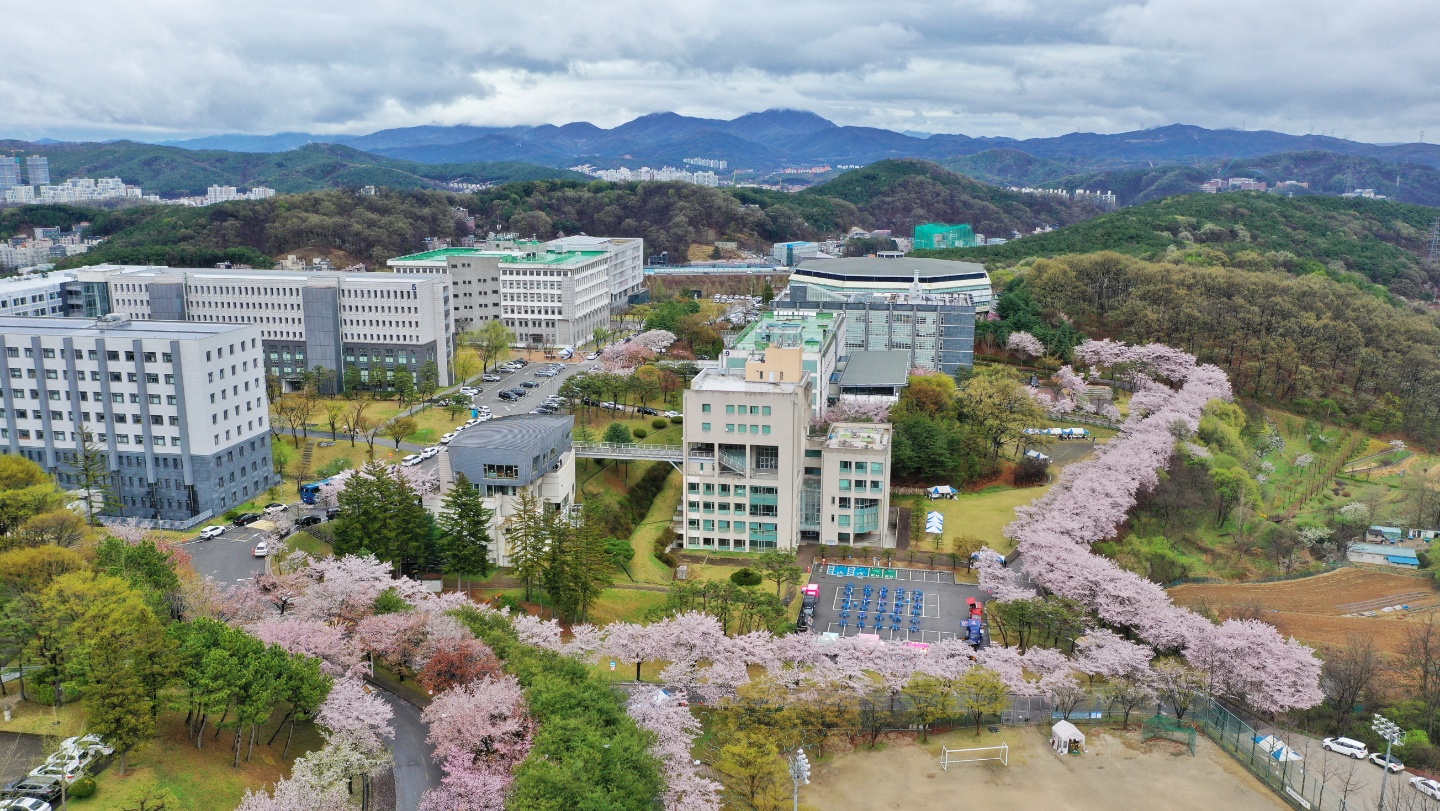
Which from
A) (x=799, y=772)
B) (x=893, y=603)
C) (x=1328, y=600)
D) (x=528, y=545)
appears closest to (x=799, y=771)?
(x=799, y=772)

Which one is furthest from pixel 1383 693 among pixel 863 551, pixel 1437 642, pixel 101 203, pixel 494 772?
pixel 101 203

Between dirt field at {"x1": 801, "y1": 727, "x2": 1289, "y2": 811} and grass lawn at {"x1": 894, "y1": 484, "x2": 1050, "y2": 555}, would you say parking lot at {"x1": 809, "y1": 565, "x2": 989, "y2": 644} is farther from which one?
dirt field at {"x1": 801, "y1": 727, "x2": 1289, "y2": 811}

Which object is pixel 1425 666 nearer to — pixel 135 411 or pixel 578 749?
pixel 578 749

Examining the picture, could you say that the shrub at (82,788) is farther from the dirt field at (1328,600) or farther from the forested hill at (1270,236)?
the forested hill at (1270,236)

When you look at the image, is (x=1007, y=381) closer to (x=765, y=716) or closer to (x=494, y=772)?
(x=765, y=716)

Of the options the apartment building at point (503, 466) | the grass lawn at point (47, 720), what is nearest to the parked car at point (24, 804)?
the grass lawn at point (47, 720)

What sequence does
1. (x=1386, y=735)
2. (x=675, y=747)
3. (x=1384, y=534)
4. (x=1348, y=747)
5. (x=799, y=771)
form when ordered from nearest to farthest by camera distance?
(x=799, y=771) < (x=1386, y=735) < (x=675, y=747) < (x=1348, y=747) < (x=1384, y=534)
